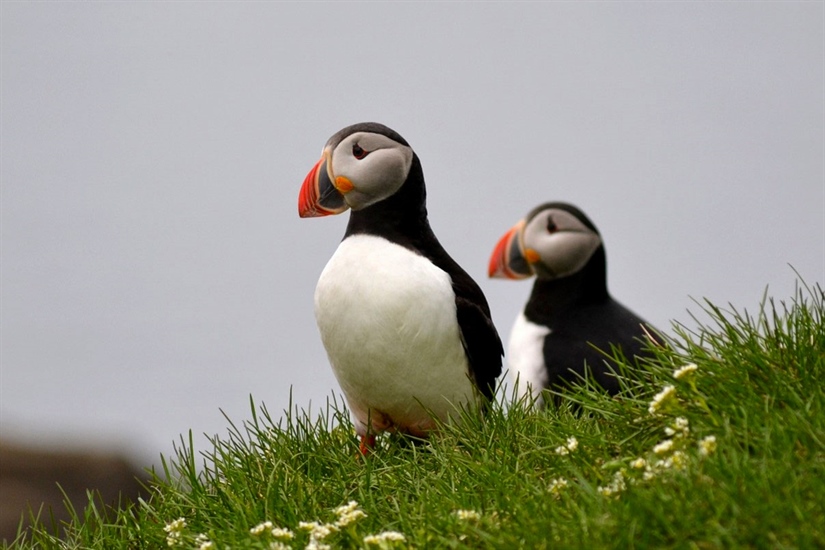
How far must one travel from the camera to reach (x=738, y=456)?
11.0ft

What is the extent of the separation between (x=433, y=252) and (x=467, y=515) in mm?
1929

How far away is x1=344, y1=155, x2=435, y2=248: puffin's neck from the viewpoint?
16.9 feet

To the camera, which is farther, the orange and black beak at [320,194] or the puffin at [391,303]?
the orange and black beak at [320,194]

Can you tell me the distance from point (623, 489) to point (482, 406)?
6.10ft

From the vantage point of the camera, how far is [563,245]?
786cm

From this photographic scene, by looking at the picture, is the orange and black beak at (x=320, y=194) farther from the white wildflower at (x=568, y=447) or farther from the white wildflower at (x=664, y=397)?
the white wildflower at (x=664, y=397)

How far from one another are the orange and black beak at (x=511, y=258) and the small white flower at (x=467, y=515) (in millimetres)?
4676

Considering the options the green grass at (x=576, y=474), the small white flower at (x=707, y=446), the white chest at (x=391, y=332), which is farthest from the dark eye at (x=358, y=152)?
the small white flower at (x=707, y=446)

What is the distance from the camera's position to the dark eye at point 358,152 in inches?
203

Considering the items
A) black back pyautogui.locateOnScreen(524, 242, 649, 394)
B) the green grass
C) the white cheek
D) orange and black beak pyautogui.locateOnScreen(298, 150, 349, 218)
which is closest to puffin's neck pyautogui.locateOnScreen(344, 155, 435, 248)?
orange and black beak pyautogui.locateOnScreen(298, 150, 349, 218)

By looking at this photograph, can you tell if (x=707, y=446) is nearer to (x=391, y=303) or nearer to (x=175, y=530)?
(x=391, y=303)

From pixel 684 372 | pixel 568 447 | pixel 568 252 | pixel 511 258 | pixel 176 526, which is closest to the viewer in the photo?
pixel 684 372

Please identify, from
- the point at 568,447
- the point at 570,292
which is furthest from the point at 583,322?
the point at 568,447

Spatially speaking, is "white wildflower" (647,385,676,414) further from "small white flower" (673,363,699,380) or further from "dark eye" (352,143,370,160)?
"dark eye" (352,143,370,160)
